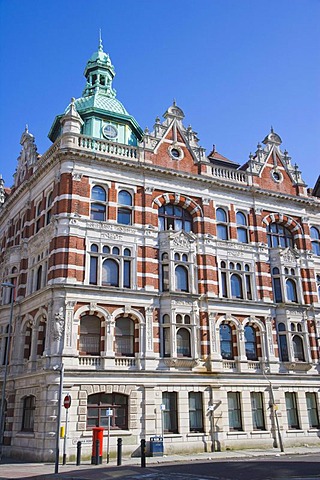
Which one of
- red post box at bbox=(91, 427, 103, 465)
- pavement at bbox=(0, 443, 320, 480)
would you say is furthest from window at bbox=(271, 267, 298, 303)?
red post box at bbox=(91, 427, 103, 465)

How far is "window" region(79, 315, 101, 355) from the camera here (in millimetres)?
28544

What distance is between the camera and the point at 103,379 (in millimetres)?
27688

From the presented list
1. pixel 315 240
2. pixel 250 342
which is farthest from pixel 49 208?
pixel 315 240

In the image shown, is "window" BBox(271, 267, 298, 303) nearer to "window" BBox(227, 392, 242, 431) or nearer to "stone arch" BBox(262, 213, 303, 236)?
"stone arch" BBox(262, 213, 303, 236)

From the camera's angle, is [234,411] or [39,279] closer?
[234,411]

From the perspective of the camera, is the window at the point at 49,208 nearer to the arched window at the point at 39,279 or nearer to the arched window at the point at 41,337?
the arched window at the point at 39,279

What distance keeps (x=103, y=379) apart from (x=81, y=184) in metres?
12.2

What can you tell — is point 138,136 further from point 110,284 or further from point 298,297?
point 298,297

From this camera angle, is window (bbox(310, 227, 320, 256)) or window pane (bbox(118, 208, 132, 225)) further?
window (bbox(310, 227, 320, 256))

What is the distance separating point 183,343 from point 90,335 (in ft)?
20.2

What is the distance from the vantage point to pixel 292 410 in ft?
111

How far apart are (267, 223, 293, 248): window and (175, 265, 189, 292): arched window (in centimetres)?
856

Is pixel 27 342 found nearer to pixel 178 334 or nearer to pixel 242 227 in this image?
pixel 178 334

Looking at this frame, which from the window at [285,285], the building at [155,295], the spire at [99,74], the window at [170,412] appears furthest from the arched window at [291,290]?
the spire at [99,74]
